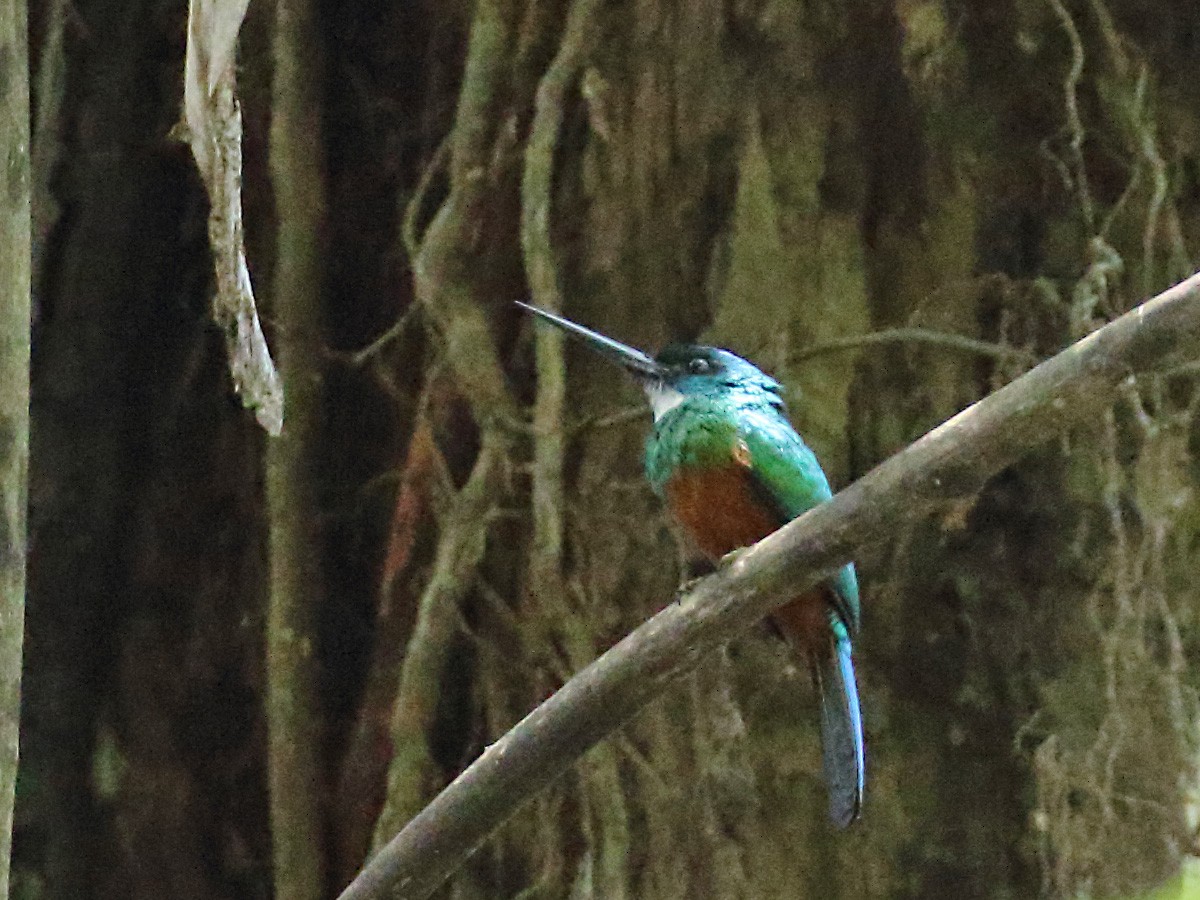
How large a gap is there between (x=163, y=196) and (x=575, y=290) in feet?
2.17

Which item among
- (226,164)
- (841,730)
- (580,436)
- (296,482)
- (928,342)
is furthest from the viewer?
(296,482)

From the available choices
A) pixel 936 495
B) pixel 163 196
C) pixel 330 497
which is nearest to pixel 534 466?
pixel 330 497

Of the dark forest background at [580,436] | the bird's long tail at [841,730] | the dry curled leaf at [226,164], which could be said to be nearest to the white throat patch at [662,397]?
the dark forest background at [580,436]

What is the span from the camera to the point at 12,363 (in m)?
1.05

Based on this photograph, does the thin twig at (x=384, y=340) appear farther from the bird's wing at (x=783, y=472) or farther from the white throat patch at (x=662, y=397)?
the bird's wing at (x=783, y=472)

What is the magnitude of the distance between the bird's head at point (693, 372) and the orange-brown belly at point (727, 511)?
0.09 meters

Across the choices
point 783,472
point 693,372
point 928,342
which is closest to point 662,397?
point 693,372

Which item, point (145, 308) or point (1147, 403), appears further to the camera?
A: point (145, 308)

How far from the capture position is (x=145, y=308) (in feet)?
7.70

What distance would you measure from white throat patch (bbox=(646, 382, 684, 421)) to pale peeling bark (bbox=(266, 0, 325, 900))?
553 mm

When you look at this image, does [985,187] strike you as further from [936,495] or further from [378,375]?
[936,495]

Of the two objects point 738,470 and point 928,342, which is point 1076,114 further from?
point 738,470

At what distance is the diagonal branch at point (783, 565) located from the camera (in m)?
1.05

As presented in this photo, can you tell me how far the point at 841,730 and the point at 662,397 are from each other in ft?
1.41
